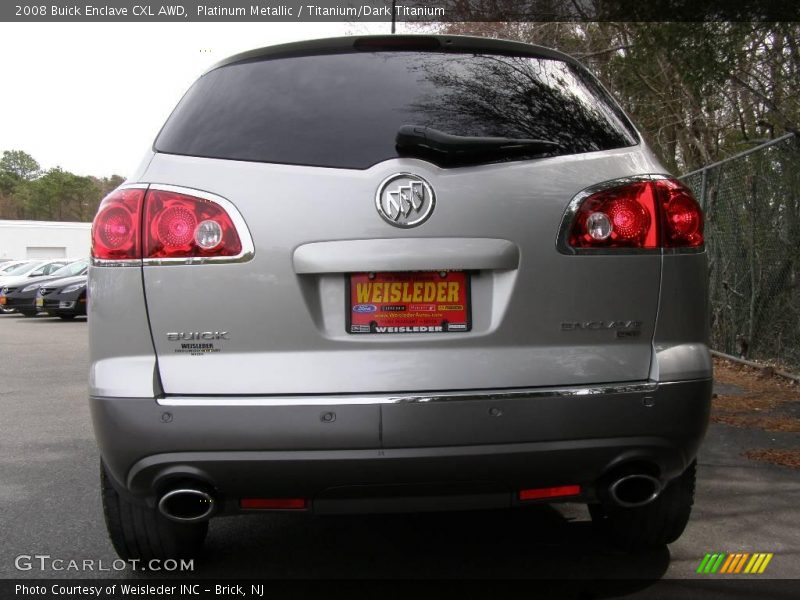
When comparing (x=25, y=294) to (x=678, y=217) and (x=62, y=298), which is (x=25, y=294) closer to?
(x=62, y=298)

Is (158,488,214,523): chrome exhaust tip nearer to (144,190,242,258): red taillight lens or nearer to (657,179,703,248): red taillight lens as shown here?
(144,190,242,258): red taillight lens

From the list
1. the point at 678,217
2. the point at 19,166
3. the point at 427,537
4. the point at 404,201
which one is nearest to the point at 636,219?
the point at 678,217

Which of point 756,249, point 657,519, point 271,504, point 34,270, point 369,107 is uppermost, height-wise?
point 369,107

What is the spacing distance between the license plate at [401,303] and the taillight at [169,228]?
1.16 ft

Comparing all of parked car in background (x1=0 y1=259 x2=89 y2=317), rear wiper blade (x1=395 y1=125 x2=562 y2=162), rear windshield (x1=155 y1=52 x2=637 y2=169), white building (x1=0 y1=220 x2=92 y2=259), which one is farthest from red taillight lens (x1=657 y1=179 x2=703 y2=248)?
white building (x1=0 y1=220 x2=92 y2=259)

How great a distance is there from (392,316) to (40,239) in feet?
222

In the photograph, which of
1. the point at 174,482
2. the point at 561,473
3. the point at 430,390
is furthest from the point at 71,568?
the point at 561,473

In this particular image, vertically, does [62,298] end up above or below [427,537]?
below

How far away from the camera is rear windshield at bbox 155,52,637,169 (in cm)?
255

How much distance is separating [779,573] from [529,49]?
7.00ft

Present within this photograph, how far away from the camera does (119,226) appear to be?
101 inches

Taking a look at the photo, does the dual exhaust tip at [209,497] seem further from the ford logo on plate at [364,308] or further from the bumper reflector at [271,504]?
the ford logo on plate at [364,308]

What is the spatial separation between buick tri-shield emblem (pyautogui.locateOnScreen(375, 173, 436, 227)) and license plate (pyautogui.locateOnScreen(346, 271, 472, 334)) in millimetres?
162

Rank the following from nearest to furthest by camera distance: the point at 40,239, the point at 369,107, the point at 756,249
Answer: the point at 369,107 → the point at 756,249 → the point at 40,239
